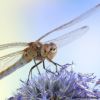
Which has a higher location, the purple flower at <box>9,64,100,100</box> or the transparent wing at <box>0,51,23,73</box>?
the transparent wing at <box>0,51,23,73</box>

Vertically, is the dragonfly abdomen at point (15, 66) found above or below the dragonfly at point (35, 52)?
below

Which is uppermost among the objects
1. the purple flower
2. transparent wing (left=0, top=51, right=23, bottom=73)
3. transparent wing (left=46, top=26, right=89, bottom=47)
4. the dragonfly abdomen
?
transparent wing (left=46, top=26, right=89, bottom=47)

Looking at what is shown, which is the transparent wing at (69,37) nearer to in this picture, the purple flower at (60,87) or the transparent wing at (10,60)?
the transparent wing at (10,60)

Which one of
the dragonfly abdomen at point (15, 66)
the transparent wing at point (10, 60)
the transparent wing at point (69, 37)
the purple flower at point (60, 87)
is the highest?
the transparent wing at point (69, 37)

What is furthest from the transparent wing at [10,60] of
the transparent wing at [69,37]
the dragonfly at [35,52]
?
the transparent wing at [69,37]

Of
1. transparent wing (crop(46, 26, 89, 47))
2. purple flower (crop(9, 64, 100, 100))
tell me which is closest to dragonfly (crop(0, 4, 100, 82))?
transparent wing (crop(46, 26, 89, 47))

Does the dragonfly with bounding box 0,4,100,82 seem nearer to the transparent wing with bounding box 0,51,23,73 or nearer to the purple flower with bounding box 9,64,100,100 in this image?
the transparent wing with bounding box 0,51,23,73

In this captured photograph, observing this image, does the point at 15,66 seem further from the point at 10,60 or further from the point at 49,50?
the point at 49,50

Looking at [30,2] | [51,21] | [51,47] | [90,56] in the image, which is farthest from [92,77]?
[30,2]

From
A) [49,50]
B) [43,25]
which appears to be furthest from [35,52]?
[43,25]
